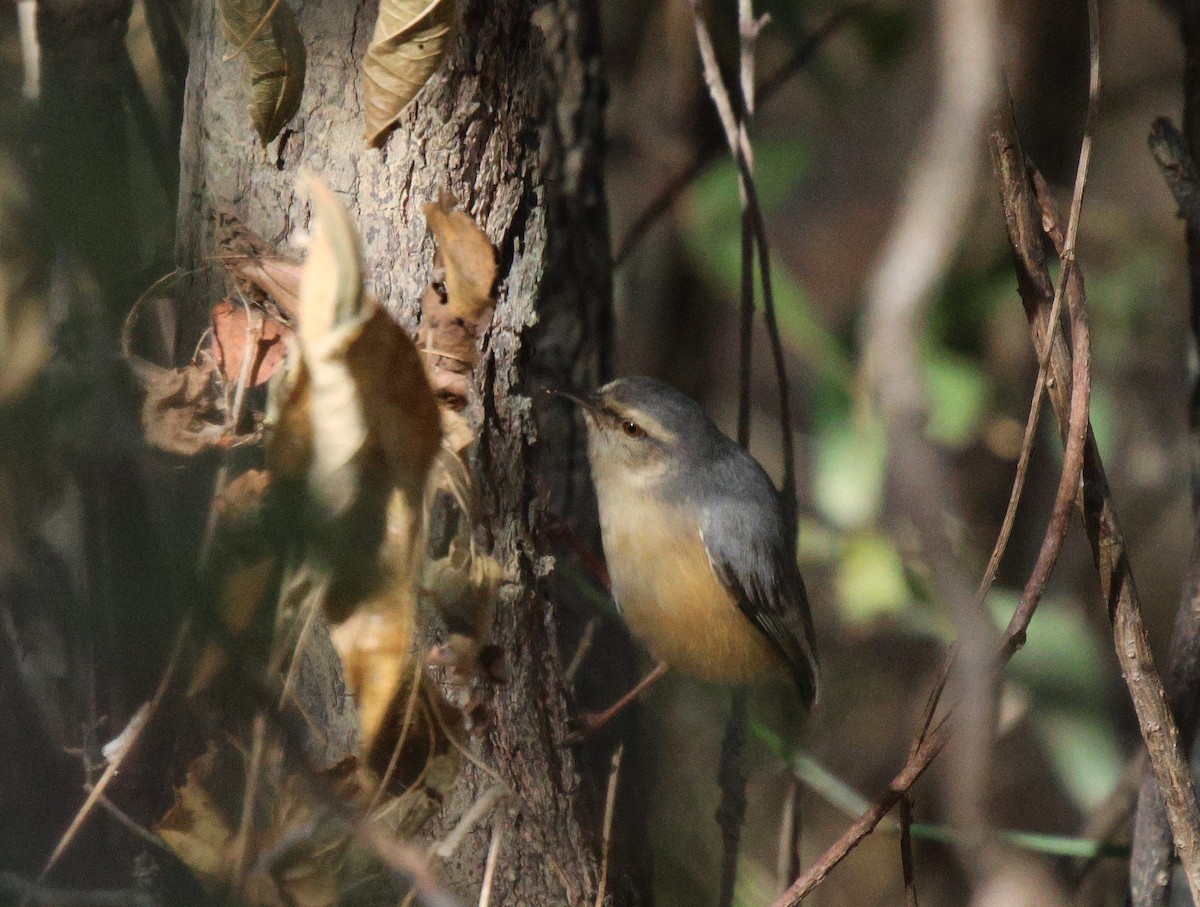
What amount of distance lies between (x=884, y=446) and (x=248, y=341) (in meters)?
2.36

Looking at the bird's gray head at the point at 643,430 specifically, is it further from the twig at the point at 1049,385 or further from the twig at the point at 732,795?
the twig at the point at 1049,385

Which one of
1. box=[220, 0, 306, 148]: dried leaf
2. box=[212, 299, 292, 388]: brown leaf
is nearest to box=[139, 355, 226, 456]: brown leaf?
box=[212, 299, 292, 388]: brown leaf

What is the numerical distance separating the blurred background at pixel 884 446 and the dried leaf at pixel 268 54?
2146 mm

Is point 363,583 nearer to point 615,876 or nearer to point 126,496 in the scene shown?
point 126,496

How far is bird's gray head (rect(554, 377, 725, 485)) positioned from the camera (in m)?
3.41

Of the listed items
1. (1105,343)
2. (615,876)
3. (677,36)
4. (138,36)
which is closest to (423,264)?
(138,36)

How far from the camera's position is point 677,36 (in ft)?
15.3

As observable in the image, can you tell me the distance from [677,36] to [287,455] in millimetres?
3682

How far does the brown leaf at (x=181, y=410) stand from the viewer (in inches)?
74.5

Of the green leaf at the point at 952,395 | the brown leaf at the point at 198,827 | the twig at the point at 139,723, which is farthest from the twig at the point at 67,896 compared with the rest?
the green leaf at the point at 952,395

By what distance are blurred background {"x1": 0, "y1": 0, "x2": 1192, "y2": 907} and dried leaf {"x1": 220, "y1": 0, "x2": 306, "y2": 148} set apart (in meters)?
1.80

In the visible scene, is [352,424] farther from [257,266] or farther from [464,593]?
[257,266]

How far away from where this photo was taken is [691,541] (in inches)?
143

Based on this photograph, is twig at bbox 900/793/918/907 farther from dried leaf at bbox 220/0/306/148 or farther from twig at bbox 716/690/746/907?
dried leaf at bbox 220/0/306/148
